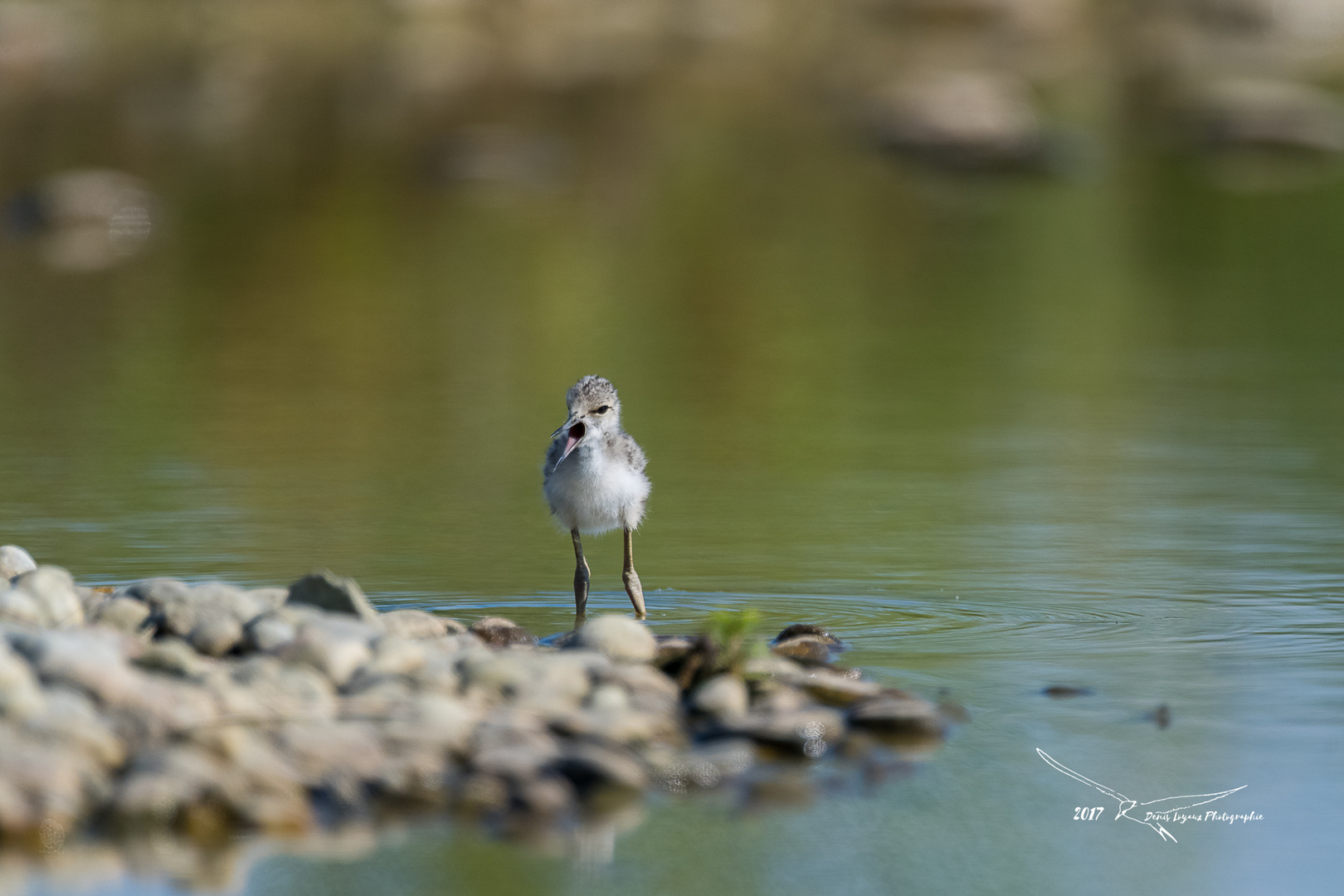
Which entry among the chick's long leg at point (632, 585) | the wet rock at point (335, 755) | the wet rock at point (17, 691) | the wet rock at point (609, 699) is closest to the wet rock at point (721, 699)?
the wet rock at point (609, 699)

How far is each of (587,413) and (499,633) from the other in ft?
4.01

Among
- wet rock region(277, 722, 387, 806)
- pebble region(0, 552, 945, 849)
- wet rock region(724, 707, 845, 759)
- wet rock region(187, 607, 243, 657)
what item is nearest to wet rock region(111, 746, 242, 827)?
pebble region(0, 552, 945, 849)

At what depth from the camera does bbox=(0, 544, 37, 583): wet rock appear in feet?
31.4

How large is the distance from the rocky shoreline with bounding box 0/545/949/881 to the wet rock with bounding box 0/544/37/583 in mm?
920

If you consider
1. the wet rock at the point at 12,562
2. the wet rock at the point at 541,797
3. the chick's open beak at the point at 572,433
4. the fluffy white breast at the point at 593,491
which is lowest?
the wet rock at the point at 541,797

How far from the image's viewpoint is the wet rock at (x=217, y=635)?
828cm

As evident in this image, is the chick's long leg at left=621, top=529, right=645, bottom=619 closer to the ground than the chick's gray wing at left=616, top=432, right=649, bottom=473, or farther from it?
closer to the ground

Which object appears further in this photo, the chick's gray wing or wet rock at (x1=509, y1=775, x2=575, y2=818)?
the chick's gray wing

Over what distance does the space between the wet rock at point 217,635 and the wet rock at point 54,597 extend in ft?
1.91

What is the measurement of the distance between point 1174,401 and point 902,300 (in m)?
6.31

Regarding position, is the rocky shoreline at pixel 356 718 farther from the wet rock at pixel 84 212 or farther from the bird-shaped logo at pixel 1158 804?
the wet rock at pixel 84 212

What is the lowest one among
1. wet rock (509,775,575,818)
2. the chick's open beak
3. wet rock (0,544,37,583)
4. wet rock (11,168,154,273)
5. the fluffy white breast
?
wet rock (509,775,575,818)

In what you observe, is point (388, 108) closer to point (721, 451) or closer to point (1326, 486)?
point (721, 451)

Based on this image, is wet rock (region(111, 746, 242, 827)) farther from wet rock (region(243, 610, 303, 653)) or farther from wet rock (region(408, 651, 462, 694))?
wet rock (region(243, 610, 303, 653))
